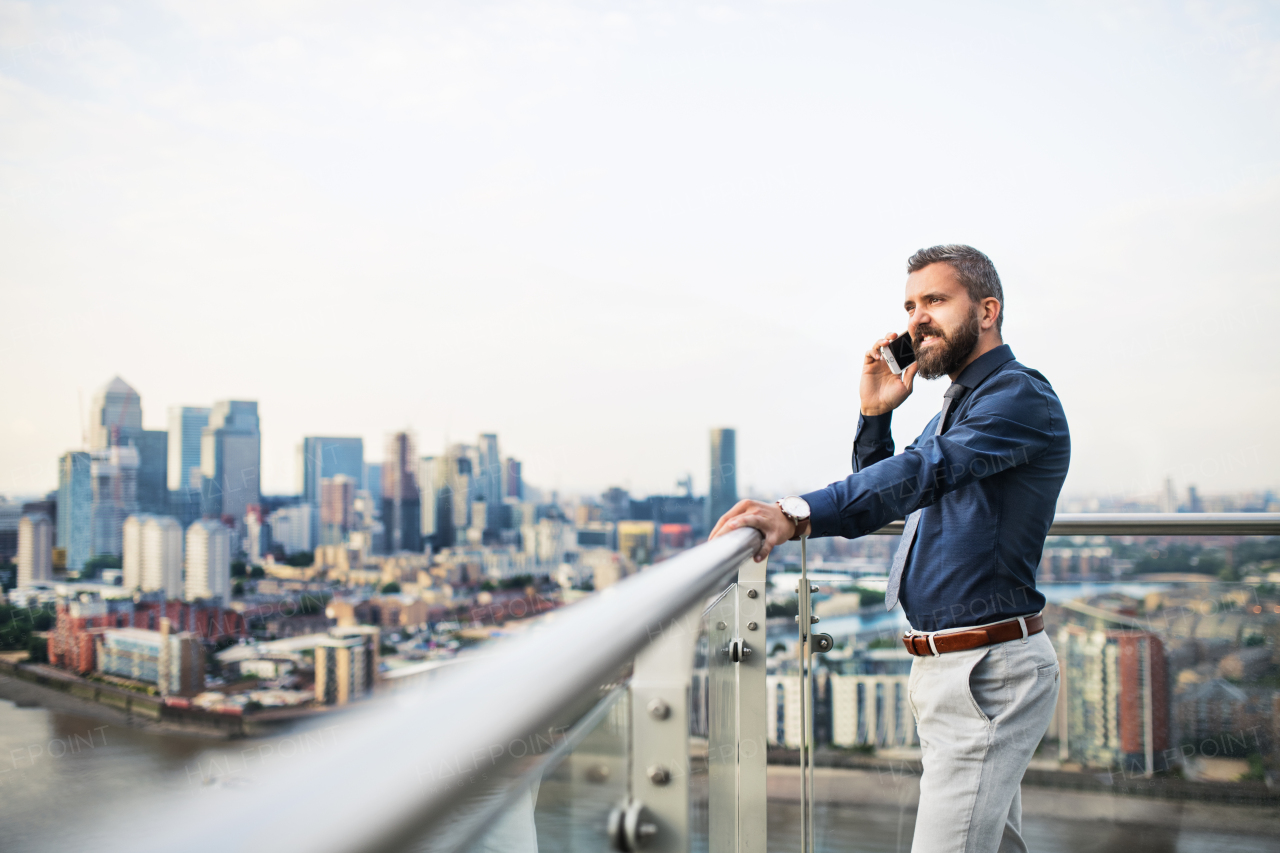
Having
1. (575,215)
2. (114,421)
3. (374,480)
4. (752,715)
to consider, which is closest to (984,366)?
(752,715)

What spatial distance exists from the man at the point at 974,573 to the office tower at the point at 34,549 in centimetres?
2017

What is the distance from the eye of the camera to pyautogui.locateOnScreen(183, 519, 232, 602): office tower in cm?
2117

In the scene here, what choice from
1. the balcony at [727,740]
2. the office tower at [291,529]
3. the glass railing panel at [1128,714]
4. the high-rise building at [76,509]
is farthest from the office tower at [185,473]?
the balcony at [727,740]

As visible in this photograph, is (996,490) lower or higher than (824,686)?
higher

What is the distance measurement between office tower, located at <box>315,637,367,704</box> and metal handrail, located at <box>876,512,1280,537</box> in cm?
1725

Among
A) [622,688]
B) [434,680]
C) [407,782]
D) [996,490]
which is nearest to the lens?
[407,782]

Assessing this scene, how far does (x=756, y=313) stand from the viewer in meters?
41.3

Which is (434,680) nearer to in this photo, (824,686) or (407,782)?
(407,782)

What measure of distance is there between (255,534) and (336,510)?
133 inches

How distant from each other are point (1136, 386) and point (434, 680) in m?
26.5

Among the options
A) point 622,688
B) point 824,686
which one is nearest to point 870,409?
point 824,686

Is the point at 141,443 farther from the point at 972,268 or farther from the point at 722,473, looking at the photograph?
the point at 972,268

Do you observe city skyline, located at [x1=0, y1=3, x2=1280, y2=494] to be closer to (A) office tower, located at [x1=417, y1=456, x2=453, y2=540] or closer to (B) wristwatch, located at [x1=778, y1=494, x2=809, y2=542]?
(A) office tower, located at [x1=417, y1=456, x2=453, y2=540]

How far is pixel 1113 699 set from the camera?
2.82 metres
